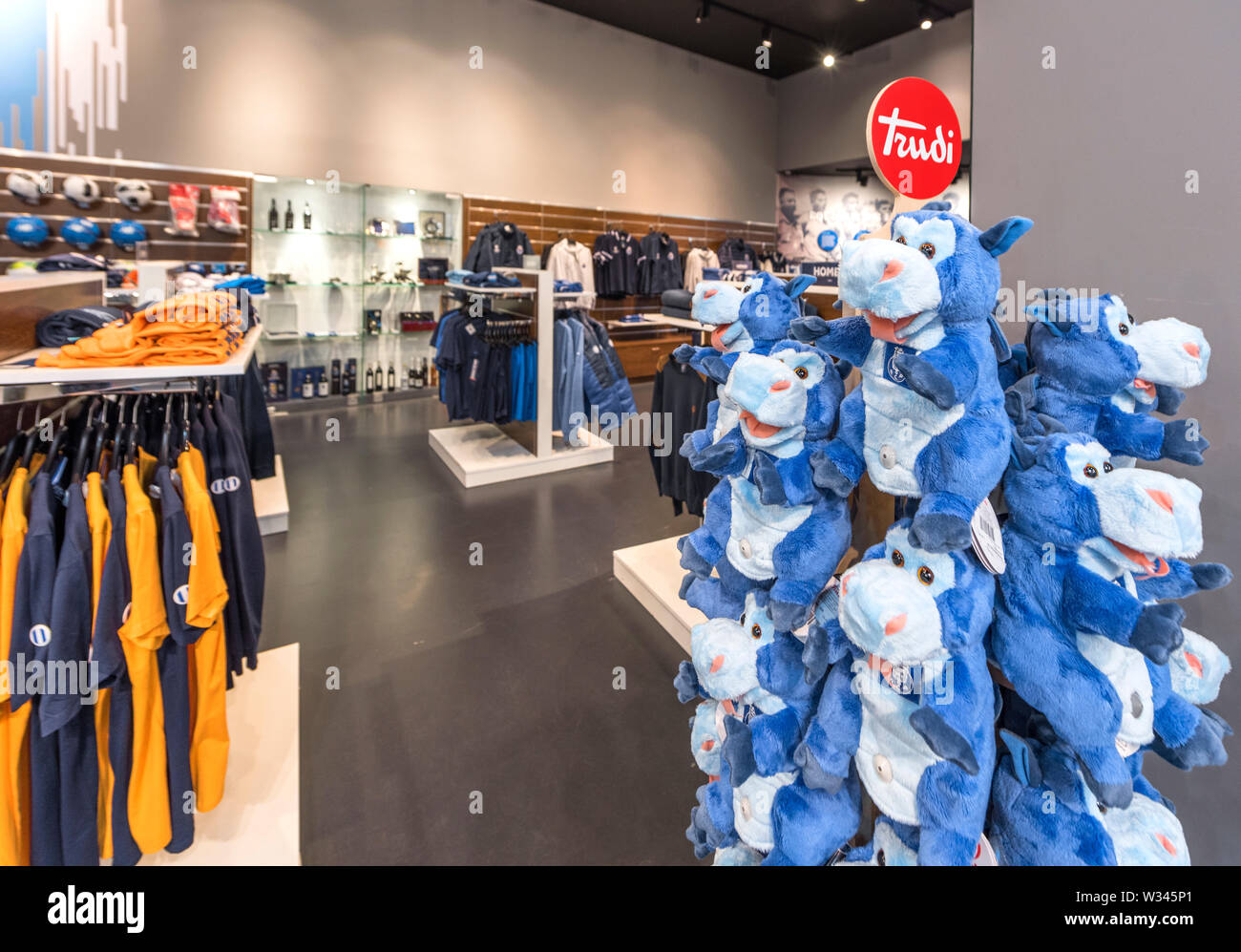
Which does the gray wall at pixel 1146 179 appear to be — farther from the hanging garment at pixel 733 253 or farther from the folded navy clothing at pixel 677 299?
the hanging garment at pixel 733 253

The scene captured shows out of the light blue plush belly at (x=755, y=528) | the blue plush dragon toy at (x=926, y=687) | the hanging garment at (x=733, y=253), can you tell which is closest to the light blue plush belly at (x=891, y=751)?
the blue plush dragon toy at (x=926, y=687)

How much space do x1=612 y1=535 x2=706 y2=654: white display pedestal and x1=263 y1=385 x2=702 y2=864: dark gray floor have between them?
6cm

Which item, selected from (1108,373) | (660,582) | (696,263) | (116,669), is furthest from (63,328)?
(696,263)

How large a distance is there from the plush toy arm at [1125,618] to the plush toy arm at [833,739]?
0.34m

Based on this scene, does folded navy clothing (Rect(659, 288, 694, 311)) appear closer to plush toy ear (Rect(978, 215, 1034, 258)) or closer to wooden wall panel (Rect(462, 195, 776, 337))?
plush toy ear (Rect(978, 215, 1034, 258))

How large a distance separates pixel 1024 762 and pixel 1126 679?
20cm

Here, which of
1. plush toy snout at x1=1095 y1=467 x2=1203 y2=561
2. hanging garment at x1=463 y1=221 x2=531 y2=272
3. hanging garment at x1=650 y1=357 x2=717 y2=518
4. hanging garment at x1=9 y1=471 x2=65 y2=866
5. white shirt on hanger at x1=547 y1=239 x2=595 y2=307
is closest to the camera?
plush toy snout at x1=1095 y1=467 x2=1203 y2=561

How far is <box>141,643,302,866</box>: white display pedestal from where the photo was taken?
6.07 ft

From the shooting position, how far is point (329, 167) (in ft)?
23.7

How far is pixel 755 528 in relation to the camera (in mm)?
1129

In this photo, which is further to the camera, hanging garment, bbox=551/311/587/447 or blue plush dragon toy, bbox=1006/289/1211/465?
hanging garment, bbox=551/311/587/447

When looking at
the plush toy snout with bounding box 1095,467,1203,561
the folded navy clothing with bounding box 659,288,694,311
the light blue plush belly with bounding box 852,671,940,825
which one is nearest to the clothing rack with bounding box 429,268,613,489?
the folded navy clothing with bounding box 659,288,694,311

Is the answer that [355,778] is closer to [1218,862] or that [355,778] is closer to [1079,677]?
[1079,677]
